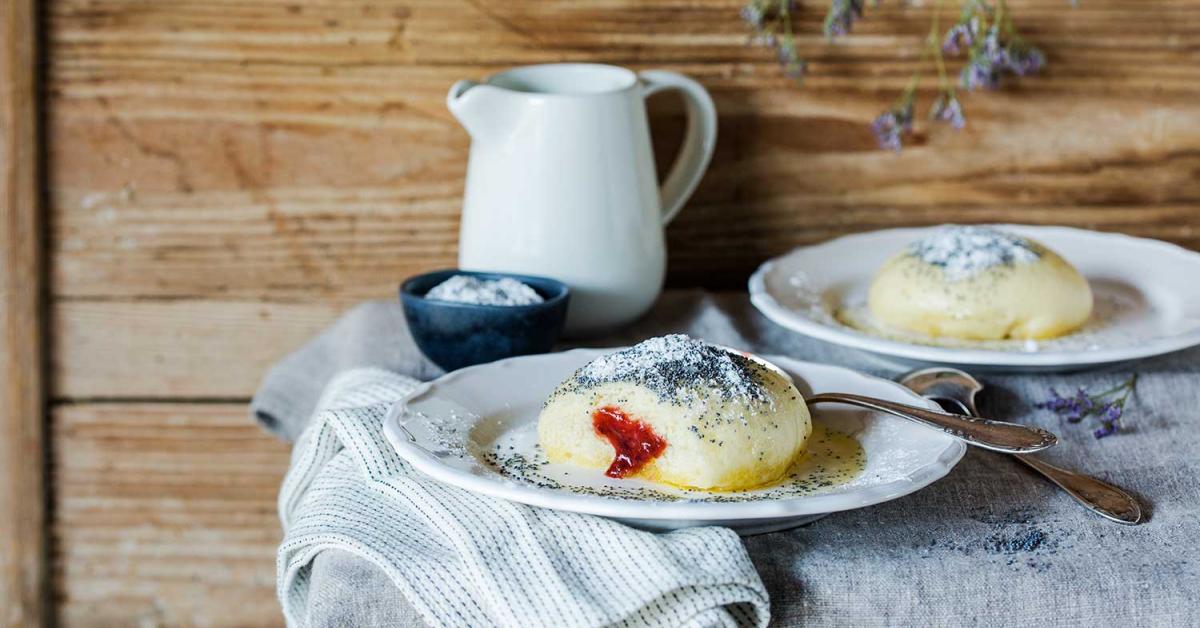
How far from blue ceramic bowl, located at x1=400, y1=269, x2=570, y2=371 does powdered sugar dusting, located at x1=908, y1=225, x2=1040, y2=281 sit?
1.15 ft

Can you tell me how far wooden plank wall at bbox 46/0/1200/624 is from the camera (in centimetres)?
125

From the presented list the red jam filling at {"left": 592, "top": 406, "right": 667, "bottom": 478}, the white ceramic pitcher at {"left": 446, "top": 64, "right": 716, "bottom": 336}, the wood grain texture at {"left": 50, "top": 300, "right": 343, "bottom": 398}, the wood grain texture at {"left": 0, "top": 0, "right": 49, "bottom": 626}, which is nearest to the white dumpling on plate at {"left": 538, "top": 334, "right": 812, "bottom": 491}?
the red jam filling at {"left": 592, "top": 406, "right": 667, "bottom": 478}

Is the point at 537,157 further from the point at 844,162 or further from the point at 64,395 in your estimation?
the point at 64,395

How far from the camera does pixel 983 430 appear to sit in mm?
770

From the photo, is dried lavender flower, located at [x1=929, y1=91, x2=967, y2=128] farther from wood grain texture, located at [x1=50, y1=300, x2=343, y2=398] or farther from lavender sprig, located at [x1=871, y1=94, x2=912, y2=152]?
wood grain texture, located at [x1=50, y1=300, x2=343, y2=398]

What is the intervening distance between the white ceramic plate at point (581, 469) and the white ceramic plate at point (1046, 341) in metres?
0.11

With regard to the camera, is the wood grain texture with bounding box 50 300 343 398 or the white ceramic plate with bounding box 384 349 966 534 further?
the wood grain texture with bounding box 50 300 343 398

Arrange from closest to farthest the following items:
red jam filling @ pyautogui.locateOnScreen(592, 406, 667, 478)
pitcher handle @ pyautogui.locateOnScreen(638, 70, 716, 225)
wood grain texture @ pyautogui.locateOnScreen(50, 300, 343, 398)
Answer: red jam filling @ pyautogui.locateOnScreen(592, 406, 667, 478) → pitcher handle @ pyautogui.locateOnScreen(638, 70, 716, 225) → wood grain texture @ pyautogui.locateOnScreen(50, 300, 343, 398)

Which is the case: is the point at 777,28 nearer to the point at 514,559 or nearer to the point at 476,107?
the point at 476,107

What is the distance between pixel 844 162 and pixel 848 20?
17 cm

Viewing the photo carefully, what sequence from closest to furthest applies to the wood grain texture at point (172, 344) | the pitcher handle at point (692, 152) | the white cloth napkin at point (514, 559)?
the white cloth napkin at point (514, 559), the pitcher handle at point (692, 152), the wood grain texture at point (172, 344)

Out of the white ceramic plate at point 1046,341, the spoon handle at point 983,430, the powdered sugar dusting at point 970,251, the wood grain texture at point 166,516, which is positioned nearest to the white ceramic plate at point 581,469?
the spoon handle at point 983,430

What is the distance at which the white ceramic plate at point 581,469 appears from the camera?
65 centimetres

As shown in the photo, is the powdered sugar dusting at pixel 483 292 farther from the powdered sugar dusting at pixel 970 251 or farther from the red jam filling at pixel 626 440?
the powdered sugar dusting at pixel 970 251
